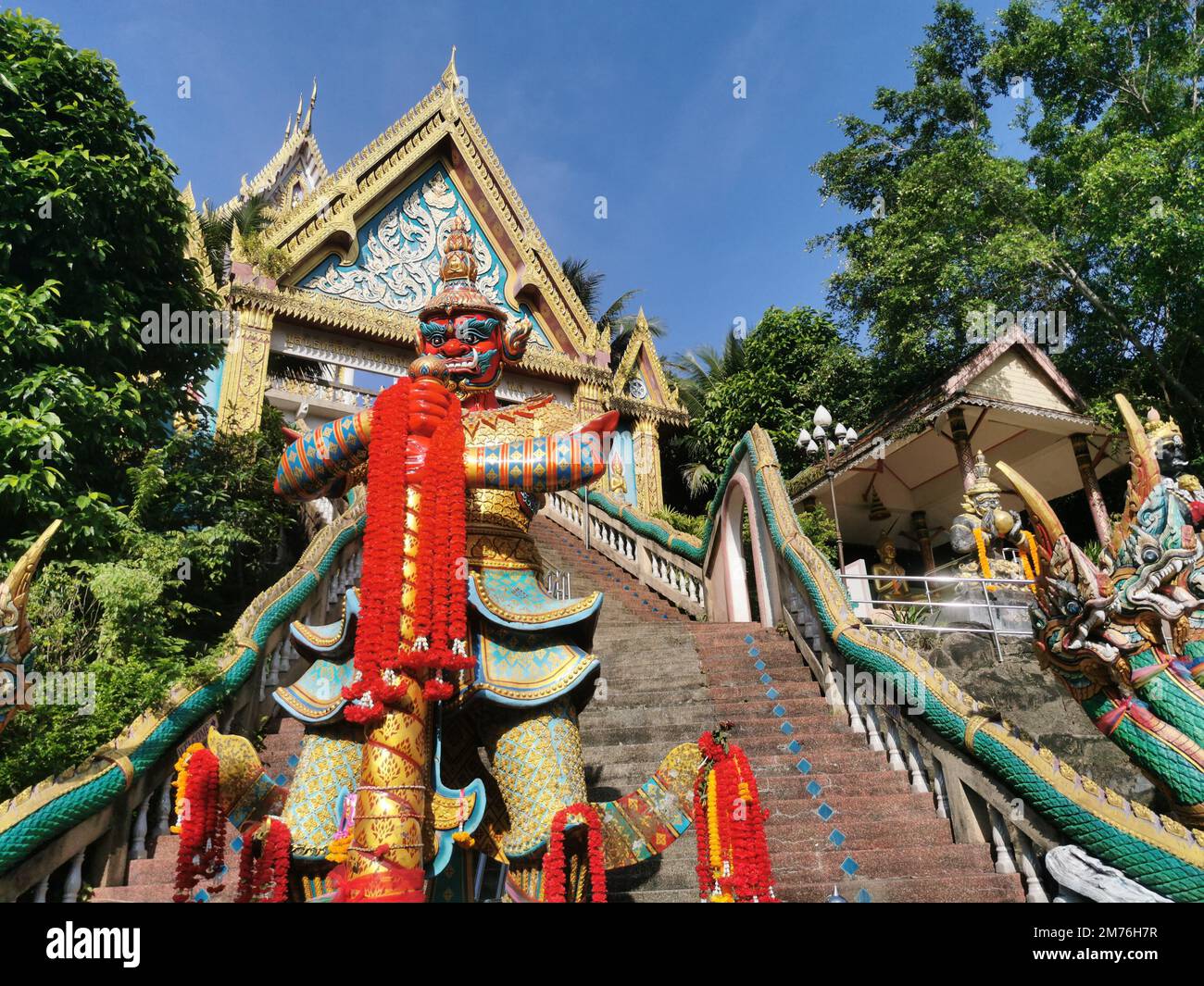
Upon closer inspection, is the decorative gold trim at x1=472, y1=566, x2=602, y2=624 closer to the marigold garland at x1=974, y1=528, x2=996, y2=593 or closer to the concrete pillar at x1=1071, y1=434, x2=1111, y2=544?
the marigold garland at x1=974, y1=528, x2=996, y2=593

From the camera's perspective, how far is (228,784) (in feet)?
11.1

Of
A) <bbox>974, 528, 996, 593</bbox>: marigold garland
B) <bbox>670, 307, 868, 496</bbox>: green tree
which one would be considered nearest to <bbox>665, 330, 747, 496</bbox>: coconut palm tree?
<bbox>670, 307, 868, 496</bbox>: green tree

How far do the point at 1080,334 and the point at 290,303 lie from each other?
15050 mm

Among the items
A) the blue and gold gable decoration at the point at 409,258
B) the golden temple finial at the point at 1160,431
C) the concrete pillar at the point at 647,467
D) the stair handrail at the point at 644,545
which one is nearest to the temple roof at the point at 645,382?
the concrete pillar at the point at 647,467

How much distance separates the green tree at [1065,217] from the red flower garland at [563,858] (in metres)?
12.7

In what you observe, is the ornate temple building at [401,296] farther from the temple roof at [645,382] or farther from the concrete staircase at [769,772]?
the concrete staircase at [769,772]

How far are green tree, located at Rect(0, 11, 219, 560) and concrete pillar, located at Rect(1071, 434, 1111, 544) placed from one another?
50.2 ft

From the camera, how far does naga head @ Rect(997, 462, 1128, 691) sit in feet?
14.5

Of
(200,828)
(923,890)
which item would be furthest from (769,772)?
(200,828)

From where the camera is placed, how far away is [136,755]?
15.2 feet

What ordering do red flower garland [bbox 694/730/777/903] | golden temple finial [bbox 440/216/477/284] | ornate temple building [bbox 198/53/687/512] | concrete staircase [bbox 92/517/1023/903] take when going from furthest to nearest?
ornate temple building [bbox 198/53/687/512]
golden temple finial [bbox 440/216/477/284]
concrete staircase [bbox 92/517/1023/903]
red flower garland [bbox 694/730/777/903]

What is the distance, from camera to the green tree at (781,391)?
1850cm

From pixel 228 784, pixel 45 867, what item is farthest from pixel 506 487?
pixel 45 867
